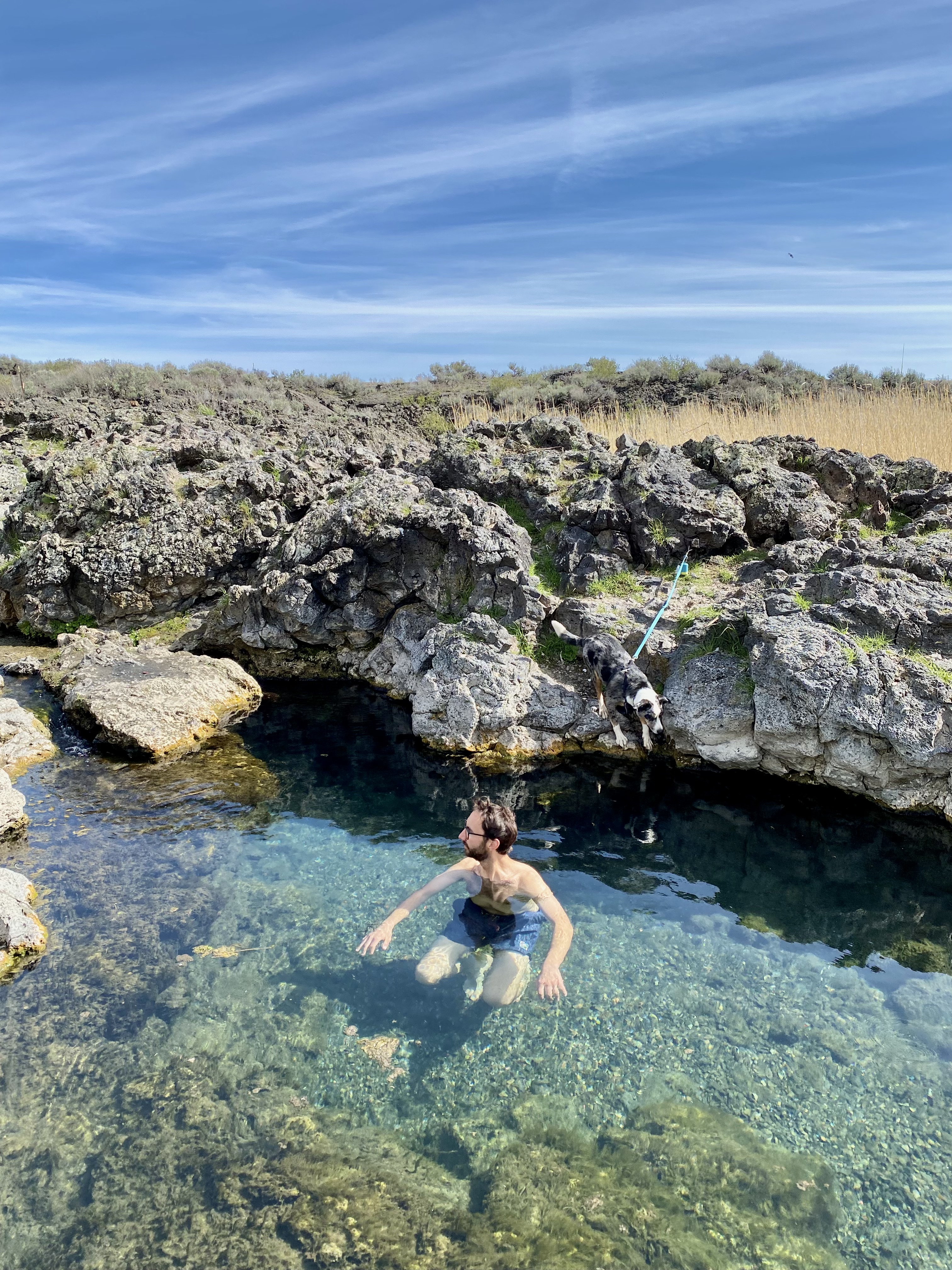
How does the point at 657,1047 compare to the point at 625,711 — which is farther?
the point at 625,711

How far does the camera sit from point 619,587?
413 inches

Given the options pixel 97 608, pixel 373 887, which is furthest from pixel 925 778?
pixel 97 608

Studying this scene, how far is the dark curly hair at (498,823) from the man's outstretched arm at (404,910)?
19.7 inches

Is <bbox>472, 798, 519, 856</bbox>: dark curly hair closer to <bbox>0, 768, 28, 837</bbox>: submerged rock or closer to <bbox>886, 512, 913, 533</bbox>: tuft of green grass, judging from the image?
<bbox>0, 768, 28, 837</bbox>: submerged rock

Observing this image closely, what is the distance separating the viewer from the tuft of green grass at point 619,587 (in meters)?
10.3

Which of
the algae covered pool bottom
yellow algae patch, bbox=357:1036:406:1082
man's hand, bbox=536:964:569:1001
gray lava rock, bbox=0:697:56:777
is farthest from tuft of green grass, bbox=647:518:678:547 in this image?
gray lava rock, bbox=0:697:56:777

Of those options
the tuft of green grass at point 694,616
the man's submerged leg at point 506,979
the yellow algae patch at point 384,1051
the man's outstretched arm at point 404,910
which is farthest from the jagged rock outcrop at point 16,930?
the tuft of green grass at point 694,616

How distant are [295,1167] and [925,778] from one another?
6507 millimetres

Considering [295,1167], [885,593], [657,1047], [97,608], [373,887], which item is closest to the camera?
[295,1167]

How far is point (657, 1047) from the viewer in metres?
4.97

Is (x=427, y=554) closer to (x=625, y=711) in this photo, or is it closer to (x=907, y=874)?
(x=625, y=711)

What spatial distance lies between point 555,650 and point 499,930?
4.38 m

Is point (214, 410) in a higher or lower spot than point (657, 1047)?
higher

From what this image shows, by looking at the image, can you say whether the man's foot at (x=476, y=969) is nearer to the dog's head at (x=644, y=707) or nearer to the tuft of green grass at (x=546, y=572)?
the dog's head at (x=644, y=707)
